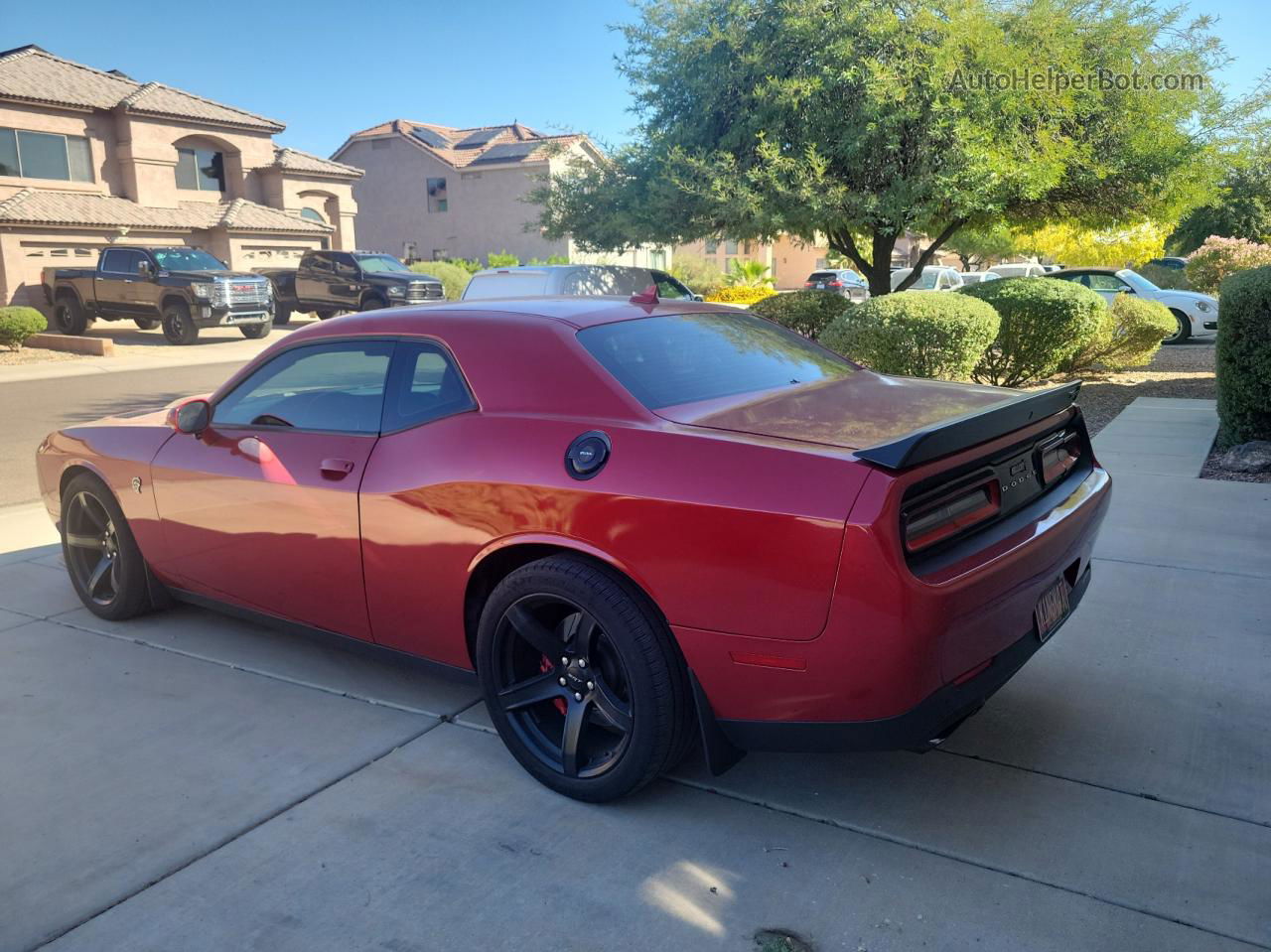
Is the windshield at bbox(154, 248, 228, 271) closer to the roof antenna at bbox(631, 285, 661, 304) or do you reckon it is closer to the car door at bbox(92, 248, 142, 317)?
the car door at bbox(92, 248, 142, 317)

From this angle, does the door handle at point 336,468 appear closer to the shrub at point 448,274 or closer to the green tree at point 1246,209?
the shrub at point 448,274

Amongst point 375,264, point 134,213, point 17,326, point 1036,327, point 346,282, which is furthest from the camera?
point 134,213

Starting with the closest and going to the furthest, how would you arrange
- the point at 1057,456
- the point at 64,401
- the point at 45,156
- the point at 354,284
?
the point at 1057,456 → the point at 64,401 → the point at 354,284 → the point at 45,156

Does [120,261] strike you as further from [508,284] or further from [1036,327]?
[1036,327]

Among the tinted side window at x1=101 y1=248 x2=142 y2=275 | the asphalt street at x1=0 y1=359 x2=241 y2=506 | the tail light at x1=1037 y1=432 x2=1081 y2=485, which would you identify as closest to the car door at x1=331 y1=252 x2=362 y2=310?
the tinted side window at x1=101 y1=248 x2=142 y2=275

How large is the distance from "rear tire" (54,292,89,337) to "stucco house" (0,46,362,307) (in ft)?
10.7

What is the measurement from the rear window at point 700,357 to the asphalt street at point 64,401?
6.20 m

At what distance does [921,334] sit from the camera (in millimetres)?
9945

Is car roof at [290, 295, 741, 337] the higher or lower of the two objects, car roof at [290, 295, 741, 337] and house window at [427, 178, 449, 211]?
the lower

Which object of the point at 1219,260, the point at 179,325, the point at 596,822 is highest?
the point at 1219,260

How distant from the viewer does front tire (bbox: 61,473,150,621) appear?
4.73 metres

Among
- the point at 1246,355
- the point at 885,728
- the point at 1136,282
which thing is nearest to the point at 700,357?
the point at 885,728

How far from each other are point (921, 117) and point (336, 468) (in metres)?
10.0

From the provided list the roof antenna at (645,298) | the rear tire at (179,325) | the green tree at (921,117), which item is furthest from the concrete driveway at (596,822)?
the rear tire at (179,325)
